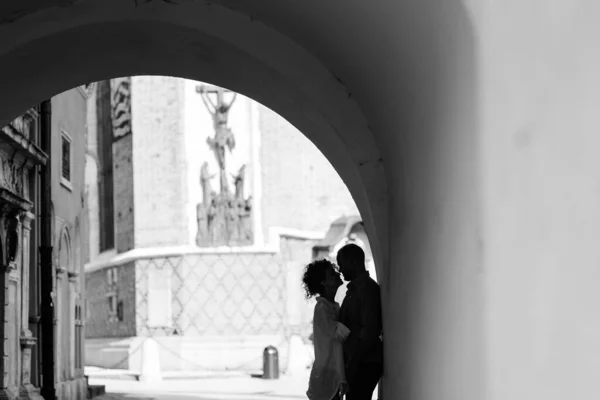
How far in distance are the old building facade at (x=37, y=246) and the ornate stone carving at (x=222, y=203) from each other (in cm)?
1036

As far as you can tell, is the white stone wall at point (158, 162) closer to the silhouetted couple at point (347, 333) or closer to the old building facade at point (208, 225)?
the old building facade at point (208, 225)

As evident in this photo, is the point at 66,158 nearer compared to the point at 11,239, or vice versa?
the point at 11,239

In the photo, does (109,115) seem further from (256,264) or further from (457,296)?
(457,296)

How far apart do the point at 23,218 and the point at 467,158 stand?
1156cm

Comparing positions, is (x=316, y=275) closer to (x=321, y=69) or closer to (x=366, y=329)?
(x=366, y=329)

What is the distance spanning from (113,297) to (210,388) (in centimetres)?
1092

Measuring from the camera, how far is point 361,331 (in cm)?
725

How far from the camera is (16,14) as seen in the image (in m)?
6.84

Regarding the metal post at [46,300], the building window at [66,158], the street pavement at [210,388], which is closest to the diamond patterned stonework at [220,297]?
the street pavement at [210,388]

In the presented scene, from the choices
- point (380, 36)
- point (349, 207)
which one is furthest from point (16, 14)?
point (349, 207)

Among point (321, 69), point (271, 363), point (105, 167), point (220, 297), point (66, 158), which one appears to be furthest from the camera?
point (105, 167)

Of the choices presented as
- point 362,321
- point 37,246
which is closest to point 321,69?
point 362,321

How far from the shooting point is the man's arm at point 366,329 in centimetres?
724

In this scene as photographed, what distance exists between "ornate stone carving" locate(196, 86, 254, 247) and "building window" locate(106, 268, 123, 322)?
3.28 m
